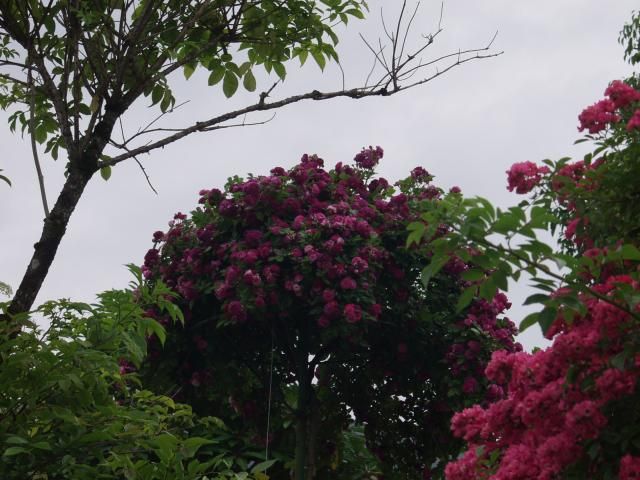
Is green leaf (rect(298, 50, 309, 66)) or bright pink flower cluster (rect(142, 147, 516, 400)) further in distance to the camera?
bright pink flower cluster (rect(142, 147, 516, 400))

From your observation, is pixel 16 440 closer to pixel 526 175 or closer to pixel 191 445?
pixel 191 445

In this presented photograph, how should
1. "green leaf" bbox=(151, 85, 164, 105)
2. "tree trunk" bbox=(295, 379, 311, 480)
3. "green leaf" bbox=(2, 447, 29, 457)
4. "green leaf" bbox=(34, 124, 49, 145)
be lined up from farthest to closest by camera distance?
"tree trunk" bbox=(295, 379, 311, 480)
"green leaf" bbox=(34, 124, 49, 145)
"green leaf" bbox=(151, 85, 164, 105)
"green leaf" bbox=(2, 447, 29, 457)

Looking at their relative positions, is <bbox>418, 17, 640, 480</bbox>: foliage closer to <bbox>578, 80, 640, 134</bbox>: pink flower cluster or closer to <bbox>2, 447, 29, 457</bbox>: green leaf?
<bbox>578, 80, 640, 134</bbox>: pink flower cluster

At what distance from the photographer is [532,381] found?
2.38 metres

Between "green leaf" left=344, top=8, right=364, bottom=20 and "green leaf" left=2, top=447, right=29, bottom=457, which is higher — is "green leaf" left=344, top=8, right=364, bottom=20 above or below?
above

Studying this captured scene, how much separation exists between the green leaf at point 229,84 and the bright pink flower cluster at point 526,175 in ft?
5.81

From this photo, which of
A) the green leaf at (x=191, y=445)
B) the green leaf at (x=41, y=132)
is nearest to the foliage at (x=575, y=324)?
the green leaf at (x=191, y=445)

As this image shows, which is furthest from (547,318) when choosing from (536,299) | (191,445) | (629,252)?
(191,445)

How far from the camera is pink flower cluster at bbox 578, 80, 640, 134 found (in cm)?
274

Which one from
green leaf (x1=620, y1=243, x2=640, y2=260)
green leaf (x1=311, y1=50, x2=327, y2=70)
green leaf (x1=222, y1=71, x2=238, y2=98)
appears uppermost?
green leaf (x1=311, y1=50, x2=327, y2=70)

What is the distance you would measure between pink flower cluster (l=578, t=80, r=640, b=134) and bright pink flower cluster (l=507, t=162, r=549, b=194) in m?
0.19

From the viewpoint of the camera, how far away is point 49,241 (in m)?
3.20

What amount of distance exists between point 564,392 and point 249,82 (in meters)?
2.49

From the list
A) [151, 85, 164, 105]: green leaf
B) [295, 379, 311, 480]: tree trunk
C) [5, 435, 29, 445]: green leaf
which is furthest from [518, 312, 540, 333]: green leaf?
[295, 379, 311, 480]: tree trunk
